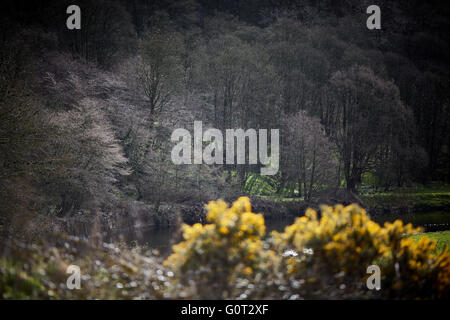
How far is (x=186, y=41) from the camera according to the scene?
46750 millimetres

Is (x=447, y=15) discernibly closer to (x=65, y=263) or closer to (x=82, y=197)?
(x=82, y=197)

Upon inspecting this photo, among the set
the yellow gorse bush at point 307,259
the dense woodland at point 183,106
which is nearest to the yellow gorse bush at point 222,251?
the yellow gorse bush at point 307,259

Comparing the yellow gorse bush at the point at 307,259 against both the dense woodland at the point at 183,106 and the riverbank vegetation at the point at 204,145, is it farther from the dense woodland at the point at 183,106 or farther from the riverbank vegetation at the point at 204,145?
the dense woodland at the point at 183,106

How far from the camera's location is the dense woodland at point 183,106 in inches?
771

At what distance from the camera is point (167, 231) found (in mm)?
25531

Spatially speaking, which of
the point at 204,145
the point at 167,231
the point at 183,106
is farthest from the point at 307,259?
the point at 183,106

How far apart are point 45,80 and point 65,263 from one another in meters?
24.6

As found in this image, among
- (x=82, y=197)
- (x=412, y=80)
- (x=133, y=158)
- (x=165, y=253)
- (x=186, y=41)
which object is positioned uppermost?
(x=186, y=41)

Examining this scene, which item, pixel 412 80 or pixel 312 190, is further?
pixel 412 80

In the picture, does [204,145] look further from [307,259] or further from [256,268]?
[256,268]

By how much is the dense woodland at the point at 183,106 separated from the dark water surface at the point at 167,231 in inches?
70.1

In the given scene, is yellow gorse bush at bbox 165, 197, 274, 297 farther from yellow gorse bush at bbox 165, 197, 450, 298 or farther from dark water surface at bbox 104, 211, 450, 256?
dark water surface at bbox 104, 211, 450, 256

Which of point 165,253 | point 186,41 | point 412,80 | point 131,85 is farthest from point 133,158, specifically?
point 412,80

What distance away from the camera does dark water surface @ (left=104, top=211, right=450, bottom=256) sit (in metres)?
21.2
